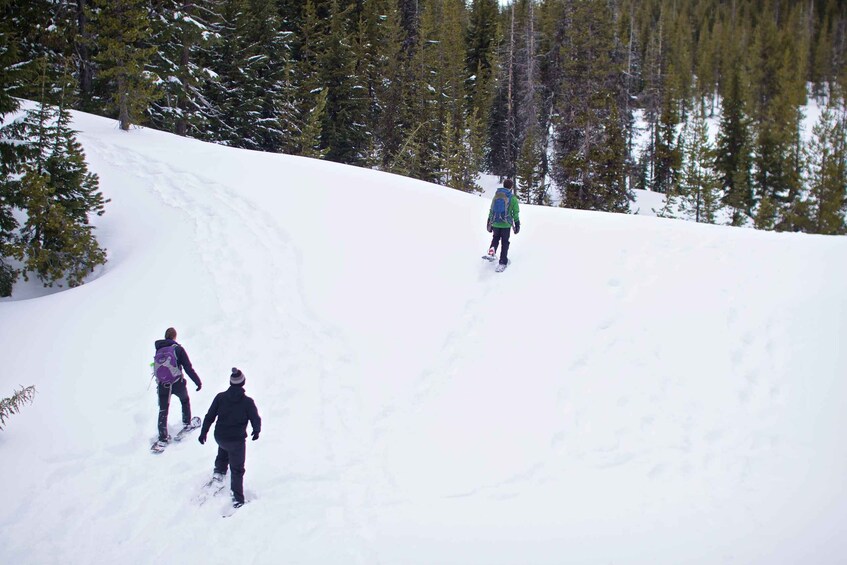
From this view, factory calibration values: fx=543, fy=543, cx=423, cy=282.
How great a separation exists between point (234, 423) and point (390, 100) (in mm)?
32926

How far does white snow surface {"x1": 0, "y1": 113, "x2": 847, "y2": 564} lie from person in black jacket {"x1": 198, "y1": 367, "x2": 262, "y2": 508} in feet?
1.57

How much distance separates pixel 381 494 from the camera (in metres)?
7.02

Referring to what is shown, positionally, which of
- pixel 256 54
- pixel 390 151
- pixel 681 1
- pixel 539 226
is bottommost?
pixel 539 226

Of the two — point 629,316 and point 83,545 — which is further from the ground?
point 629,316

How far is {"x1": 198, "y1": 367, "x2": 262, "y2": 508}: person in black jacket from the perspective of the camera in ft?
22.1

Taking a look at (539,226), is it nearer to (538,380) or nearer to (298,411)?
(538,380)

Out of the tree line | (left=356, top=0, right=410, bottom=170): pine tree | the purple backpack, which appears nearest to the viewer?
the purple backpack

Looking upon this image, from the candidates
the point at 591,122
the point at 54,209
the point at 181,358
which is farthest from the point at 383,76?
the point at 181,358

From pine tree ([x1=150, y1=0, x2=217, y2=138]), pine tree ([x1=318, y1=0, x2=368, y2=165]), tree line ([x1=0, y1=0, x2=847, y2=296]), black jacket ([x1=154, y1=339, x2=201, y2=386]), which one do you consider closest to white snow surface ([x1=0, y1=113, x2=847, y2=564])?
black jacket ([x1=154, y1=339, x2=201, y2=386])

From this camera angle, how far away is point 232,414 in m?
6.75

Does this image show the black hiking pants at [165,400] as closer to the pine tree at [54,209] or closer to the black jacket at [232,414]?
the black jacket at [232,414]

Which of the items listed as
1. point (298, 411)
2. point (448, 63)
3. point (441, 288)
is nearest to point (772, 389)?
point (441, 288)

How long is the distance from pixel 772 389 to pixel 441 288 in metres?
6.19

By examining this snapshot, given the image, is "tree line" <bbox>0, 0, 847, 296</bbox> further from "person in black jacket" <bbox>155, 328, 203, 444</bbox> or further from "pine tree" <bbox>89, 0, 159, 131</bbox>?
"person in black jacket" <bbox>155, 328, 203, 444</bbox>
